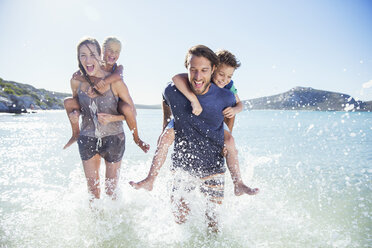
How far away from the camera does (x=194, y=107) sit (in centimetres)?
280

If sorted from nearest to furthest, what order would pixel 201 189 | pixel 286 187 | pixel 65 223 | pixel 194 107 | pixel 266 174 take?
pixel 194 107 → pixel 201 189 → pixel 65 223 → pixel 286 187 → pixel 266 174

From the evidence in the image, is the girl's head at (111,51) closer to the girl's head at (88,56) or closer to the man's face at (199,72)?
the girl's head at (88,56)

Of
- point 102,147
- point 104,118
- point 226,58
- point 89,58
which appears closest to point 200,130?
point 226,58

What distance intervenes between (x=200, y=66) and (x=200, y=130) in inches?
29.7

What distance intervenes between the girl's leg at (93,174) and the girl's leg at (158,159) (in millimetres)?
1156

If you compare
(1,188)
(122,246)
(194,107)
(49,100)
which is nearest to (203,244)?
(122,246)

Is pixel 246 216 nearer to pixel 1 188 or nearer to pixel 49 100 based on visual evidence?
pixel 1 188

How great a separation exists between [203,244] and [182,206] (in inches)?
22.0

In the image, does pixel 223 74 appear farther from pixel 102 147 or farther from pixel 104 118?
pixel 102 147

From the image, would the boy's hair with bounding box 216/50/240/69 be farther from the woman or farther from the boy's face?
the woman

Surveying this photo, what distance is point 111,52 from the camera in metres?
4.20

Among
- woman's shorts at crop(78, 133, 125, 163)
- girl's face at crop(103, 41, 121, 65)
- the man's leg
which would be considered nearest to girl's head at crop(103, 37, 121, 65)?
girl's face at crop(103, 41, 121, 65)

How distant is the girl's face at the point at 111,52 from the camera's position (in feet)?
13.8

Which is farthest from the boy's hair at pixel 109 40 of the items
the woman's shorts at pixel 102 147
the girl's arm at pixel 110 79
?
the woman's shorts at pixel 102 147
